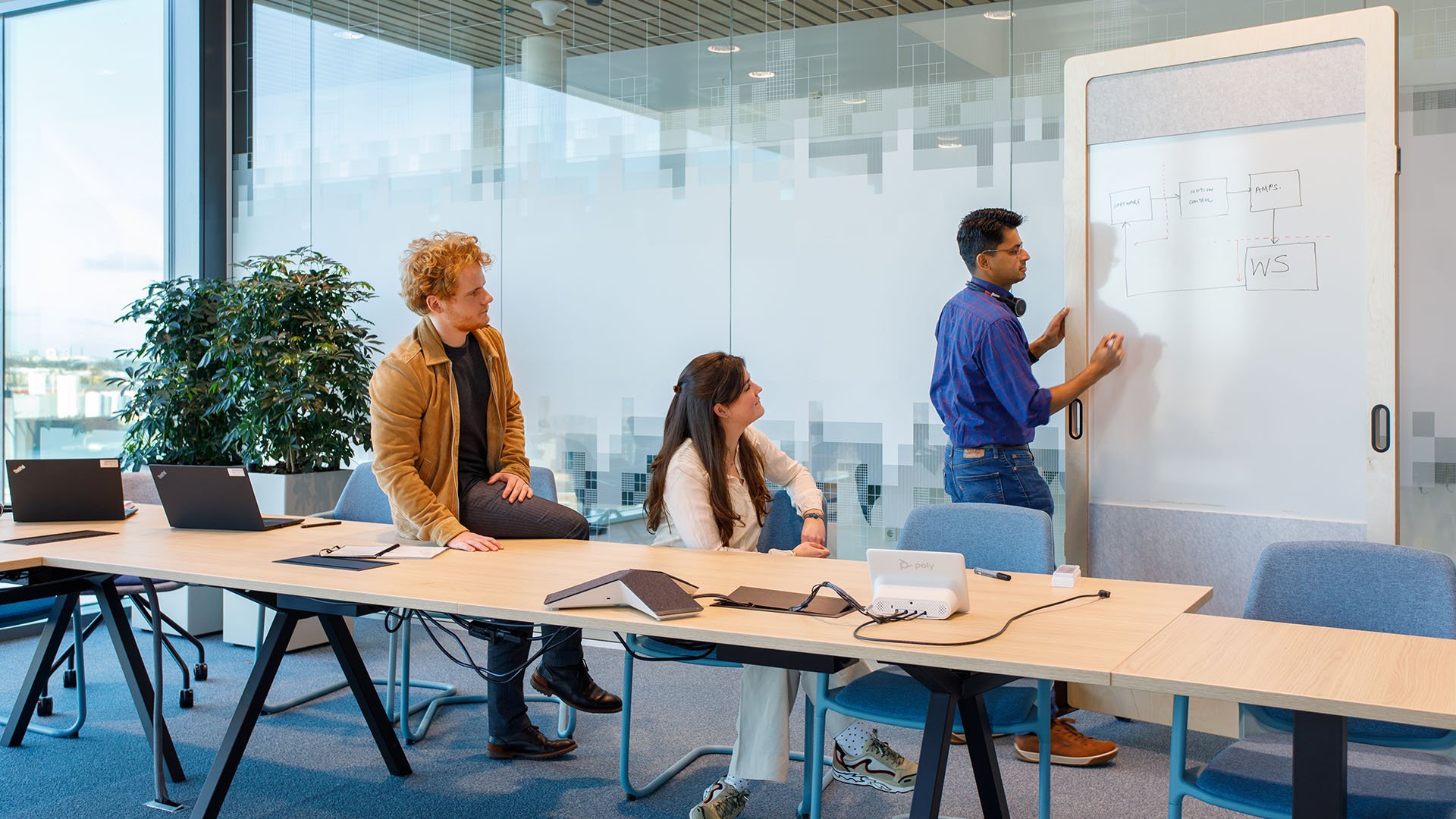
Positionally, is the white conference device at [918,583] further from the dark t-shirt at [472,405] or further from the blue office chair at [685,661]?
the dark t-shirt at [472,405]

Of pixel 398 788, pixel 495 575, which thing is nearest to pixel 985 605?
pixel 495 575

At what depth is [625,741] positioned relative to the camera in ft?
10.3

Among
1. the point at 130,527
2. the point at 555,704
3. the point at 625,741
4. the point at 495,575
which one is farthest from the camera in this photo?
the point at 555,704

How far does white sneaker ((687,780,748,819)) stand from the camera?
2.90m

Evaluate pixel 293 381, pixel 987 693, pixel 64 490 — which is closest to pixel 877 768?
pixel 987 693

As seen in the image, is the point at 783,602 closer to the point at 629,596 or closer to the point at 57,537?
the point at 629,596

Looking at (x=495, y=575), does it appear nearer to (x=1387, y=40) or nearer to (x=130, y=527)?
(x=130, y=527)

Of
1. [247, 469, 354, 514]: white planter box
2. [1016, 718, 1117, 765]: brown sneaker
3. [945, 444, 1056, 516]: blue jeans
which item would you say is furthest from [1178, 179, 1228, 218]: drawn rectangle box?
[247, 469, 354, 514]: white planter box

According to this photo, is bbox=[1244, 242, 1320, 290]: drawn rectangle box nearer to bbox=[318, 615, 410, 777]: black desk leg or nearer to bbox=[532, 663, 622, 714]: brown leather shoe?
bbox=[532, 663, 622, 714]: brown leather shoe

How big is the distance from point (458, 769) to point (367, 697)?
35 cm

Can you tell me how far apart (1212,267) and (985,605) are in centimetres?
180

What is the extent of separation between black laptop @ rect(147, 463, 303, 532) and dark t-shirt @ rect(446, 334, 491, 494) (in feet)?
2.00

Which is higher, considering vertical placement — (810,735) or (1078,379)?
(1078,379)

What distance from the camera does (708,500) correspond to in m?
3.07
